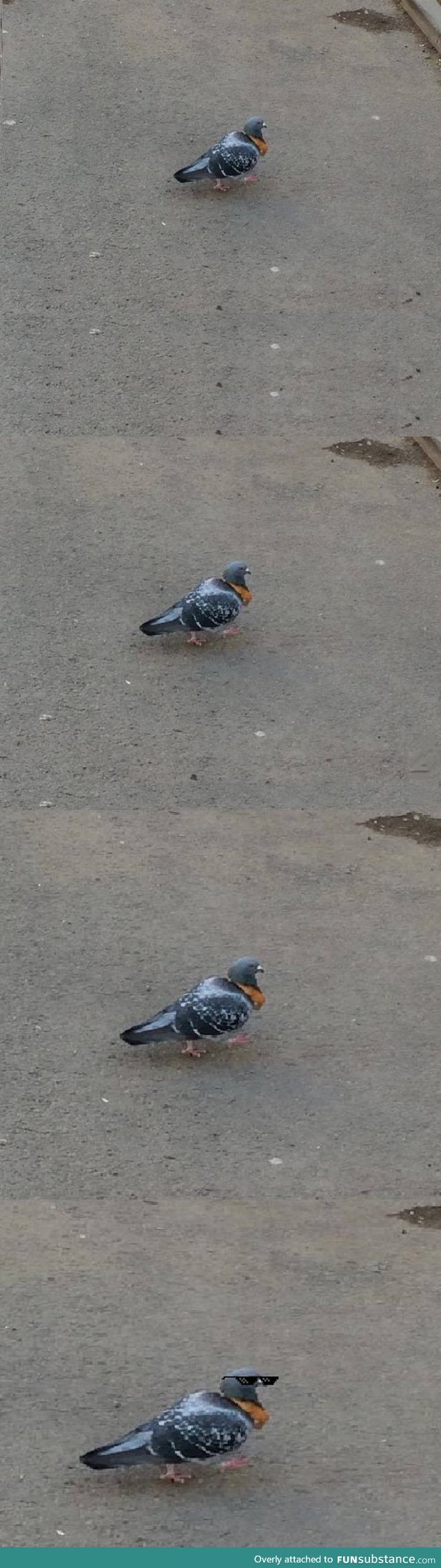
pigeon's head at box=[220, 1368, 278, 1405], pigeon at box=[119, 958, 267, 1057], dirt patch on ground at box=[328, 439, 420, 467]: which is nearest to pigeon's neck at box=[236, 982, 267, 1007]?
pigeon at box=[119, 958, 267, 1057]

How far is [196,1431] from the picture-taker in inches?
356

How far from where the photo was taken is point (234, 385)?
15.3 metres

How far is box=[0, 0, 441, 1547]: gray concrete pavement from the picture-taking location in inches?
380

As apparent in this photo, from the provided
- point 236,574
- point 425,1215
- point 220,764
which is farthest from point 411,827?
point 425,1215

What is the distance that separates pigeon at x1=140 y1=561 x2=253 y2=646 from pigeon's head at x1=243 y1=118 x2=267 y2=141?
15.4 ft

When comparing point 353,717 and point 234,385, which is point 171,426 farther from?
point 353,717

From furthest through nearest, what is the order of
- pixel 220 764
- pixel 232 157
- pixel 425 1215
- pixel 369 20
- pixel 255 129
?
pixel 369 20
pixel 255 129
pixel 232 157
pixel 220 764
pixel 425 1215

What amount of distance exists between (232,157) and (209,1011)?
7793mm

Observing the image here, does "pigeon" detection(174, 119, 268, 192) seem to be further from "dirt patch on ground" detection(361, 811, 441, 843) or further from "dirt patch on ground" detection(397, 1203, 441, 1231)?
"dirt patch on ground" detection(397, 1203, 441, 1231)

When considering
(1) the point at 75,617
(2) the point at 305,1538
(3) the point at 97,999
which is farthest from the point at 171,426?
(2) the point at 305,1538

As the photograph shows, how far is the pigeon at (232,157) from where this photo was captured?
1658 cm

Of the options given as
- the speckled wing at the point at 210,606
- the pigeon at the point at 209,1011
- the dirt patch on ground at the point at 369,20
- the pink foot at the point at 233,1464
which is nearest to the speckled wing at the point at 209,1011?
the pigeon at the point at 209,1011

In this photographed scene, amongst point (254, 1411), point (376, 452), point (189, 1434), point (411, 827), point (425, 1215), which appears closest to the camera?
point (189, 1434)

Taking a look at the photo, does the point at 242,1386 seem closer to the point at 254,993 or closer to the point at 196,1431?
the point at 196,1431
